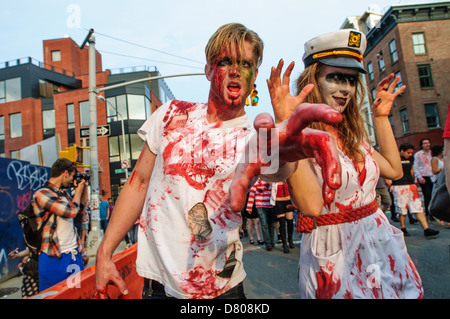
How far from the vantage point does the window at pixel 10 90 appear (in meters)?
32.7

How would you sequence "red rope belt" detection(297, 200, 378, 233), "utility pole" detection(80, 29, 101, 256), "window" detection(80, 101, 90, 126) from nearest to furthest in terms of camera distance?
1. "red rope belt" detection(297, 200, 378, 233)
2. "utility pole" detection(80, 29, 101, 256)
3. "window" detection(80, 101, 90, 126)

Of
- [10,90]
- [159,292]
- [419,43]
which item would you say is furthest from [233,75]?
[10,90]

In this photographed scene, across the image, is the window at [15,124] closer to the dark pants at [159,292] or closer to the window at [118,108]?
the window at [118,108]

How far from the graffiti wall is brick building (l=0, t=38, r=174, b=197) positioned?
22049 millimetres

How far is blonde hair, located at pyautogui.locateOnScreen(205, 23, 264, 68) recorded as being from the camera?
63.1 inches

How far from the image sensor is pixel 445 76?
2511 cm

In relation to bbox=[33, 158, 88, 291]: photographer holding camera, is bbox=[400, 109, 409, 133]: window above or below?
above

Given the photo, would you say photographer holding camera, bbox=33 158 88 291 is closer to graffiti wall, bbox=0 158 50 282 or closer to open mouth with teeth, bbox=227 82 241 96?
open mouth with teeth, bbox=227 82 241 96

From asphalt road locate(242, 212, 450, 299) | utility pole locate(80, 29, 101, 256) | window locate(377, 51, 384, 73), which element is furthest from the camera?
window locate(377, 51, 384, 73)

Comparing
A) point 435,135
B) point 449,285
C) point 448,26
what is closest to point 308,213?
point 449,285

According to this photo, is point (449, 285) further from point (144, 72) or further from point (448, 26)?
point (144, 72)

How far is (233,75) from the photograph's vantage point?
160 cm

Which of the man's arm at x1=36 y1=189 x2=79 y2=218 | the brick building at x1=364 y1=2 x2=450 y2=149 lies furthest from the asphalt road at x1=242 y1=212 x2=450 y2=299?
the brick building at x1=364 y1=2 x2=450 y2=149
